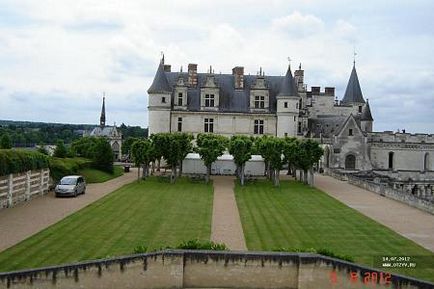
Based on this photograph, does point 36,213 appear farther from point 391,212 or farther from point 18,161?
point 391,212

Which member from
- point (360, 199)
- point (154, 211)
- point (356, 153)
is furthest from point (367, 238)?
point (356, 153)

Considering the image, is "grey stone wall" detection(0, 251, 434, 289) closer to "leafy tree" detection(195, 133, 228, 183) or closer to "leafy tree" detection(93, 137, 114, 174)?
"leafy tree" detection(195, 133, 228, 183)

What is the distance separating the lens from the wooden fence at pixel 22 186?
96.7ft

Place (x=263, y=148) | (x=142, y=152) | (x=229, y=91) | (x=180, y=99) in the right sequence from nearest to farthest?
(x=263, y=148)
(x=142, y=152)
(x=180, y=99)
(x=229, y=91)

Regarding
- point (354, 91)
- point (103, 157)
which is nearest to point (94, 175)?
point (103, 157)

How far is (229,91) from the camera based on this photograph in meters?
63.5

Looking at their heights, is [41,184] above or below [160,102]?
below

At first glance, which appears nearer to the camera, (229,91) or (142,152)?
(142,152)

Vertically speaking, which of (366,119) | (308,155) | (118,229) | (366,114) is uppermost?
(366,114)

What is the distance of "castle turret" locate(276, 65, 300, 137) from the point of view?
6069cm

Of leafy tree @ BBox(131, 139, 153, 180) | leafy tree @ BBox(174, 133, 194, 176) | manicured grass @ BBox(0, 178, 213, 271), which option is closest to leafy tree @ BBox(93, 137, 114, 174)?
leafy tree @ BBox(131, 139, 153, 180)

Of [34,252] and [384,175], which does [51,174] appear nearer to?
[34,252]

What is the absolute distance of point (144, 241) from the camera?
21.7 m

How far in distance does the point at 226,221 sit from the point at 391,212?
396 inches
